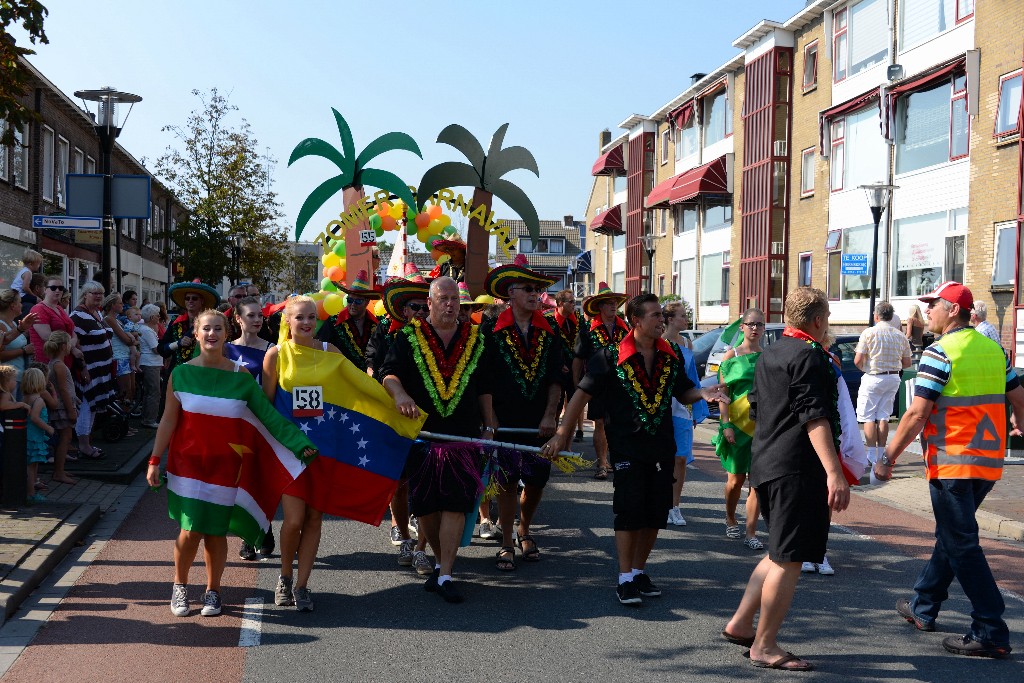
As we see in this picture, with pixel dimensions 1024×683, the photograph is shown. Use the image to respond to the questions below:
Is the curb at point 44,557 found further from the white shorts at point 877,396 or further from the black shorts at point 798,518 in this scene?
the white shorts at point 877,396

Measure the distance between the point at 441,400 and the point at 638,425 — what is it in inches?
49.8

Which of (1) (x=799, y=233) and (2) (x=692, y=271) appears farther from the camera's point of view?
(2) (x=692, y=271)

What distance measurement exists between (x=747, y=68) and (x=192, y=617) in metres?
31.8

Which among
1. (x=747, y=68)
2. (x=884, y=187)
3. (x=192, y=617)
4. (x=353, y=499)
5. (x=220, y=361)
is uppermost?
(x=747, y=68)

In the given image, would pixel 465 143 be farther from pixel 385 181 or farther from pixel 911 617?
pixel 911 617

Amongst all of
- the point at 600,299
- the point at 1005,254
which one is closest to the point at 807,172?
the point at 1005,254

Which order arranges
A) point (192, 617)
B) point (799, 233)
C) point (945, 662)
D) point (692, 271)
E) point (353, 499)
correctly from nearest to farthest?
point (945, 662)
point (192, 617)
point (353, 499)
point (799, 233)
point (692, 271)

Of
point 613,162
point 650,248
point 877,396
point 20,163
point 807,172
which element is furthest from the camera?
point 613,162

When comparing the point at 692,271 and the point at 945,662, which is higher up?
the point at 692,271

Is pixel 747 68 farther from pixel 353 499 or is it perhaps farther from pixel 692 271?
pixel 353 499

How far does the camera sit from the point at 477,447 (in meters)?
6.59

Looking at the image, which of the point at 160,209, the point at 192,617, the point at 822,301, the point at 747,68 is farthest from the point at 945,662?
the point at 160,209

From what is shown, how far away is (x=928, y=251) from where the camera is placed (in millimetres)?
24188

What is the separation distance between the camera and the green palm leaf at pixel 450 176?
10.5 meters
